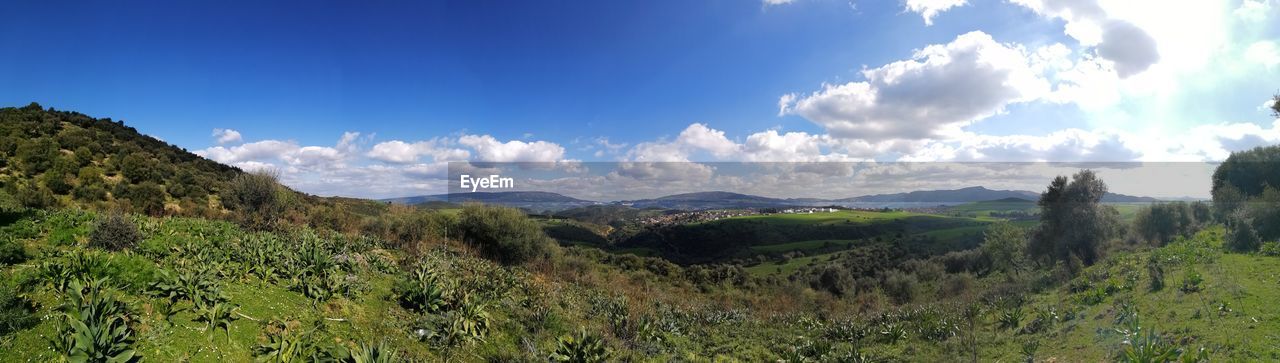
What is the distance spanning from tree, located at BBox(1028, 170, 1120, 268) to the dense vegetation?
0.13m

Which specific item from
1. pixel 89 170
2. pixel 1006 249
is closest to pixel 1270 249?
pixel 1006 249

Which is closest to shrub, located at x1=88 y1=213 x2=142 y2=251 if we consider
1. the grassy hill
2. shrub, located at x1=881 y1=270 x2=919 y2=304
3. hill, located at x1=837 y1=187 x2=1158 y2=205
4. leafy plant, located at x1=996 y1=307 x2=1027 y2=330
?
leafy plant, located at x1=996 y1=307 x2=1027 y2=330

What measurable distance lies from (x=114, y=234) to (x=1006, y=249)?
49802mm

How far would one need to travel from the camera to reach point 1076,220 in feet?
94.3

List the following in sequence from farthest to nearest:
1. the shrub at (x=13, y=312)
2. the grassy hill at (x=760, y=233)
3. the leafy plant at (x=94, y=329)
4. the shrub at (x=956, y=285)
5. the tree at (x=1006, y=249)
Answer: the grassy hill at (x=760, y=233)
the tree at (x=1006, y=249)
the shrub at (x=956, y=285)
the shrub at (x=13, y=312)
the leafy plant at (x=94, y=329)

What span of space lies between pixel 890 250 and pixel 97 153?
8214 cm

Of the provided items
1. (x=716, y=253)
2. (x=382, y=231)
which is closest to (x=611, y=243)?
(x=716, y=253)

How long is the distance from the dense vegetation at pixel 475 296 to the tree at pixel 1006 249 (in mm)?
845

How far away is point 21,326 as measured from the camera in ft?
16.1

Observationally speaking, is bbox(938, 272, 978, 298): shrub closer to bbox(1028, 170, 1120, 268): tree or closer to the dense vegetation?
the dense vegetation

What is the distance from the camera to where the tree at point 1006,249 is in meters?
32.9

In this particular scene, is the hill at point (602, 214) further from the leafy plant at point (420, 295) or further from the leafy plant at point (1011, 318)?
the leafy plant at point (420, 295)

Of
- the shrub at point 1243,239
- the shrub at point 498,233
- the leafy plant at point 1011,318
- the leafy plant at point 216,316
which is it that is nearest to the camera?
the leafy plant at point 216,316

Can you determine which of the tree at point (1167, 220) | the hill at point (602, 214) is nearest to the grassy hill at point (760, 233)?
the hill at point (602, 214)
